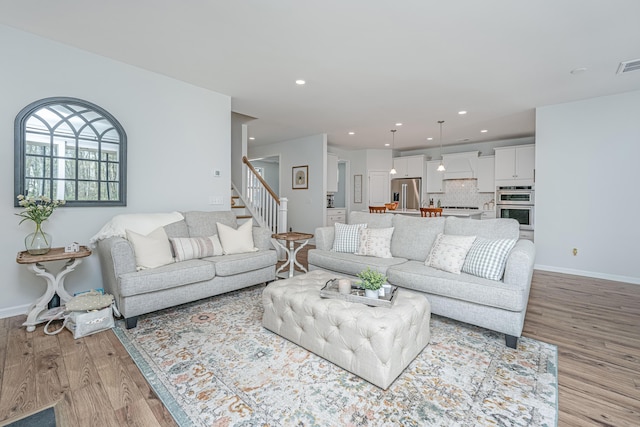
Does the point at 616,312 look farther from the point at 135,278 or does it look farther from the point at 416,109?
the point at 135,278

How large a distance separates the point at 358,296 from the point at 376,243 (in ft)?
4.58

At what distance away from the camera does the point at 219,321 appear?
2.68 metres

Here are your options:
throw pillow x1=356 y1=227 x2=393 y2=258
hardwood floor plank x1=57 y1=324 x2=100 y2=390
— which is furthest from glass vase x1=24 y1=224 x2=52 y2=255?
throw pillow x1=356 y1=227 x2=393 y2=258

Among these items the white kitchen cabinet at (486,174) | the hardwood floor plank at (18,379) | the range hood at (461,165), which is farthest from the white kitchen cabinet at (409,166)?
the hardwood floor plank at (18,379)

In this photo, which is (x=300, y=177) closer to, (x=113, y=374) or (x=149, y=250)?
(x=149, y=250)

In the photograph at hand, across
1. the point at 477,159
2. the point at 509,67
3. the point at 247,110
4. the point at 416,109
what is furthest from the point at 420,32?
the point at 477,159

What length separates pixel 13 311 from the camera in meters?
2.73

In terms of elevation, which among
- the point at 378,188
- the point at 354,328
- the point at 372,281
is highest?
the point at 378,188

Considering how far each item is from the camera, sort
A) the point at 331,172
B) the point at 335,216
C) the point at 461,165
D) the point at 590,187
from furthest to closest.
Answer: the point at 335,216, the point at 331,172, the point at 461,165, the point at 590,187

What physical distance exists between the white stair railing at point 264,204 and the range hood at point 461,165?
4763mm

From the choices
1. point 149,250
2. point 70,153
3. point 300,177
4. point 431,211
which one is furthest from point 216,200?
point 431,211

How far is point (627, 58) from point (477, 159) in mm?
4181

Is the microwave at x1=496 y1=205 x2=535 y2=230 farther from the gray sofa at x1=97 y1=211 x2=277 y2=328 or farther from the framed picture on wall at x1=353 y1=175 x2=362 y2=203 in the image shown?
the gray sofa at x1=97 y1=211 x2=277 y2=328

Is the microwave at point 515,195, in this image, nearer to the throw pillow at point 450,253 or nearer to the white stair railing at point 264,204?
the throw pillow at point 450,253
